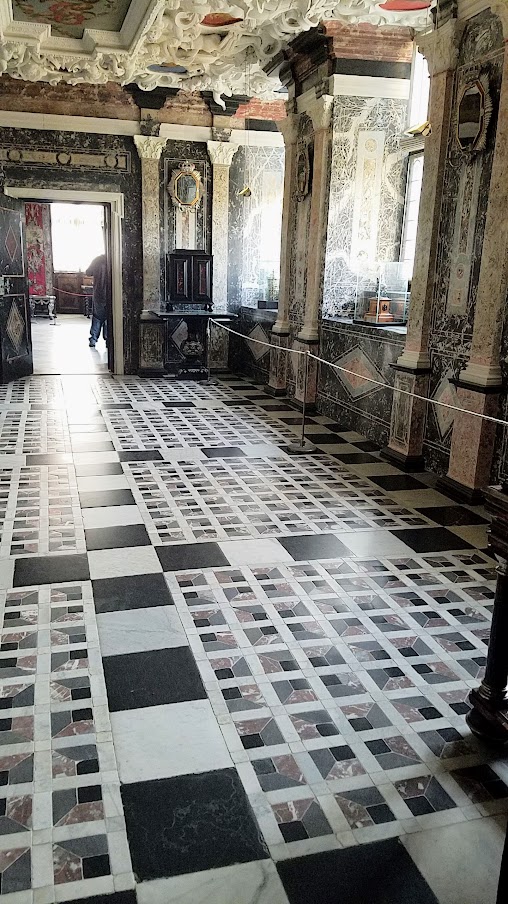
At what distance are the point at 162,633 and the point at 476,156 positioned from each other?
4324 mm

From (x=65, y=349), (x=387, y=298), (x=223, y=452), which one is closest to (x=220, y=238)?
(x=387, y=298)

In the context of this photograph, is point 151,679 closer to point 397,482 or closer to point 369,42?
point 397,482

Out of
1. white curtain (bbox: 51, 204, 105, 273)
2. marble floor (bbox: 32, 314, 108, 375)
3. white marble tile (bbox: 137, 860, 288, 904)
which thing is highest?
white curtain (bbox: 51, 204, 105, 273)

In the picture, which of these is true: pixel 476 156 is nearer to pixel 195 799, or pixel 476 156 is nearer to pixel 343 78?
pixel 343 78

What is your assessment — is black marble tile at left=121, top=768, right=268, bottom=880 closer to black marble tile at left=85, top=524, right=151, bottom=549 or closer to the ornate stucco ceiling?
black marble tile at left=85, top=524, right=151, bottom=549

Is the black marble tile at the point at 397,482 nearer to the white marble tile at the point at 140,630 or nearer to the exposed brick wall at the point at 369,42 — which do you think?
the white marble tile at the point at 140,630

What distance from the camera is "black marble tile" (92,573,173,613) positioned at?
3.71 metres

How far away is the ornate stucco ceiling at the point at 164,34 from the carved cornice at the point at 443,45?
36.3 inches

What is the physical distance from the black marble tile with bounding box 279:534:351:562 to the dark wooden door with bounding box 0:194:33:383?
6.89 metres

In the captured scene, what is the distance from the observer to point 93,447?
22.4 ft

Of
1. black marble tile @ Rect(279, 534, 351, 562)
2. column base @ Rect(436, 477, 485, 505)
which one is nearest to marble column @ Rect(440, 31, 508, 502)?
column base @ Rect(436, 477, 485, 505)

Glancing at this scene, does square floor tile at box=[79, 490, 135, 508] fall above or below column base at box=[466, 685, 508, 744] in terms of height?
below

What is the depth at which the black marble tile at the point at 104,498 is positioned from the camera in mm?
5246

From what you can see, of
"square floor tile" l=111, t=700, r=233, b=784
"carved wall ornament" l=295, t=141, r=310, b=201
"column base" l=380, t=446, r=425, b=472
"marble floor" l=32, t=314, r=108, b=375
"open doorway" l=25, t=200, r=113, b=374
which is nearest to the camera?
"square floor tile" l=111, t=700, r=233, b=784
